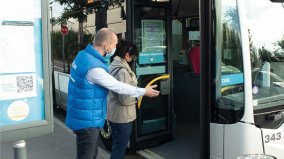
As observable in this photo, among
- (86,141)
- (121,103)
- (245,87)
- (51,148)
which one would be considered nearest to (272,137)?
(245,87)

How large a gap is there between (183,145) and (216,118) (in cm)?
219

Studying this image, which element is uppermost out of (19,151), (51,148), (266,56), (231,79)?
(266,56)

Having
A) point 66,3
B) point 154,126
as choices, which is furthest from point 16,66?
point 66,3

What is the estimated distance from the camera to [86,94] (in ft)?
11.3

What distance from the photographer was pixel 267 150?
3.45m

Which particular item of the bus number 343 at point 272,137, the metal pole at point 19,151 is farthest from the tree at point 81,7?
the metal pole at point 19,151

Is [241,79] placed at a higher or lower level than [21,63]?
lower

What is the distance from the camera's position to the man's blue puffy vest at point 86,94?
345 centimetres

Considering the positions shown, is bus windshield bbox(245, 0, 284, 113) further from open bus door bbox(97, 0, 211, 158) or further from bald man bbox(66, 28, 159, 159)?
open bus door bbox(97, 0, 211, 158)

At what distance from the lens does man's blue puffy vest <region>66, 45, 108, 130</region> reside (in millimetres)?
3445

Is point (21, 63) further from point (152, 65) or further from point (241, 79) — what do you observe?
point (152, 65)

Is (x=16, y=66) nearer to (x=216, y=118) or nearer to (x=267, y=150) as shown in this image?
(x=216, y=118)

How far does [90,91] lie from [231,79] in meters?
1.30

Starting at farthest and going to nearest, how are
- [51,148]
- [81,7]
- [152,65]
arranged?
[81,7], [51,148], [152,65]
